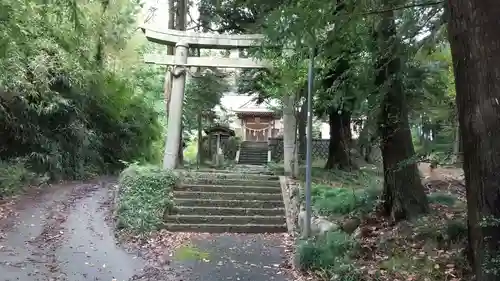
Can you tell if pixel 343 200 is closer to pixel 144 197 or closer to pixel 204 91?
pixel 144 197

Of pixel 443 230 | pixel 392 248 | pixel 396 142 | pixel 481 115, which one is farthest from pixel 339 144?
pixel 481 115

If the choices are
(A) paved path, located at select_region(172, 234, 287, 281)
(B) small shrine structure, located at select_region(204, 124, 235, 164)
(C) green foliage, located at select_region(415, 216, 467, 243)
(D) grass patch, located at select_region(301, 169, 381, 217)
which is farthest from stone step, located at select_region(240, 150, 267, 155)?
(C) green foliage, located at select_region(415, 216, 467, 243)

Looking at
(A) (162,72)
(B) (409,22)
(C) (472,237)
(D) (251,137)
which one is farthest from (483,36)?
(D) (251,137)

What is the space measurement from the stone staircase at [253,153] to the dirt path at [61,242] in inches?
556

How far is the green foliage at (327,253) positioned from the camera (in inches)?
238

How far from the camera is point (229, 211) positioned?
1061cm

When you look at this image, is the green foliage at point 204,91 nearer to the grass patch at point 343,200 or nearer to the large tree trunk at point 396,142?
the grass patch at point 343,200

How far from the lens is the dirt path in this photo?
6.49m

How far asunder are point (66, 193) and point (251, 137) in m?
20.8

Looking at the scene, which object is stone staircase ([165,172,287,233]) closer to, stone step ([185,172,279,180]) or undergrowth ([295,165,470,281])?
stone step ([185,172,279,180])

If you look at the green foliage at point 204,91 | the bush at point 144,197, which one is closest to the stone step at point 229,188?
the bush at point 144,197

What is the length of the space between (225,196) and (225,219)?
1.19 meters

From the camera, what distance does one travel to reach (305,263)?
657cm

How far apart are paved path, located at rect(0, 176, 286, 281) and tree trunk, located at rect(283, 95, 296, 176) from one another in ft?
12.9
